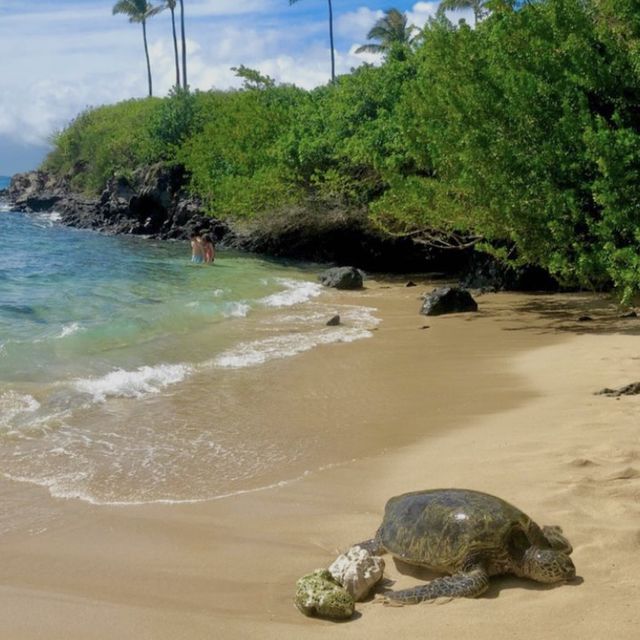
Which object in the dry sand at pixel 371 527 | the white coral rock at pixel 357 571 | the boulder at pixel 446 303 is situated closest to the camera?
the dry sand at pixel 371 527

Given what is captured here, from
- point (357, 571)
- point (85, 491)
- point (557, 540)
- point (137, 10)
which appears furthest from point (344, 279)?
point (137, 10)

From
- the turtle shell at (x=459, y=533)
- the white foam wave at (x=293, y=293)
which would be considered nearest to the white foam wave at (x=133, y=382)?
the turtle shell at (x=459, y=533)

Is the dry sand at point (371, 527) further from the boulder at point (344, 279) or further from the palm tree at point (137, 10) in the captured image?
the palm tree at point (137, 10)

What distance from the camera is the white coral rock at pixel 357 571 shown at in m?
4.55

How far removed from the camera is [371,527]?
5551mm

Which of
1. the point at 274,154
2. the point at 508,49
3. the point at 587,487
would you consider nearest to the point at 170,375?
the point at 587,487

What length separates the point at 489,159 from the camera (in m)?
13.0

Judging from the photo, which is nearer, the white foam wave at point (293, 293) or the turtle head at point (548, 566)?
the turtle head at point (548, 566)

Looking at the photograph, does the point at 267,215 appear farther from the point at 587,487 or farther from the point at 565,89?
the point at 587,487

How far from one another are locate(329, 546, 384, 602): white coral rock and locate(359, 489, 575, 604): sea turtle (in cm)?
14

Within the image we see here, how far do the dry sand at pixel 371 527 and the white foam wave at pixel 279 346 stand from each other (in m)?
1.55

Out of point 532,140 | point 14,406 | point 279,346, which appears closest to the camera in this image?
point 14,406

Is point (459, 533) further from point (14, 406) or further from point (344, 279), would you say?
point (344, 279)

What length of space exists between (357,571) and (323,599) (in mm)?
319
